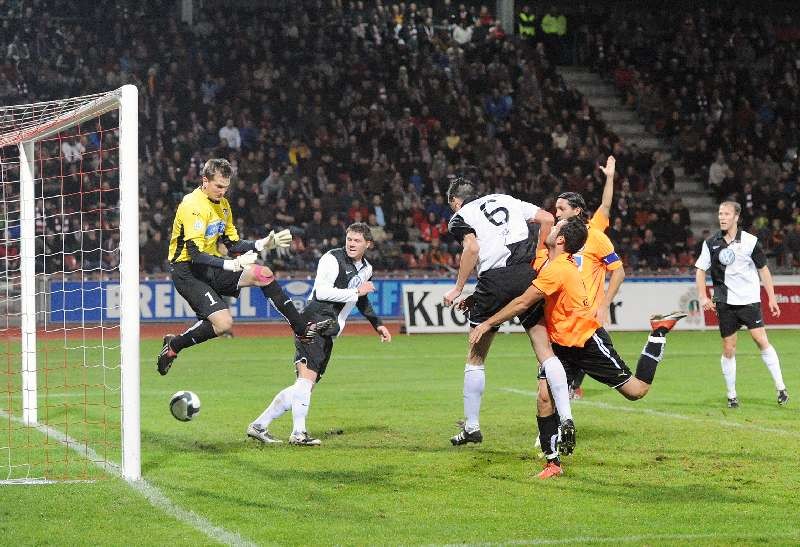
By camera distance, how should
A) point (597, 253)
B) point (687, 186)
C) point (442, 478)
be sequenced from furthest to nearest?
point (687, 186) < point (597, 253) < point (442, 478)

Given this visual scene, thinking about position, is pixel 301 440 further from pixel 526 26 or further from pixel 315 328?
pixel 526 26

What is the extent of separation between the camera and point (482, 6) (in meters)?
36.7

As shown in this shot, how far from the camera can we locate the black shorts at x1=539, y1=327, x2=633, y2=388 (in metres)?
9.02

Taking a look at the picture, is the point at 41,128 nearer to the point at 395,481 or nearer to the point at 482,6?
the point at 395,481

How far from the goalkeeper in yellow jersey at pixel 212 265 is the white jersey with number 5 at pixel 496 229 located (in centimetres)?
148

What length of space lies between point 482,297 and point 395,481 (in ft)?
6.11

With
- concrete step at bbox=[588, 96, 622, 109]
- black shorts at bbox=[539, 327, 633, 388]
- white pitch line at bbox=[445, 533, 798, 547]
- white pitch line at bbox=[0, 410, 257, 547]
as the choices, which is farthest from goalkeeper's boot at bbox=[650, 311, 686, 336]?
concrete step at bbox=[588, 96, 622, 109]

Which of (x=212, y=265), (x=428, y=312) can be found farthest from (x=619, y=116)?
(x=212, y=265)

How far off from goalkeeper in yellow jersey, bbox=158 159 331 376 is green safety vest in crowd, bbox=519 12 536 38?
2789cm

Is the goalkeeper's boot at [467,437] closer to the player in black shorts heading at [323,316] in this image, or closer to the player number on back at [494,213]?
the player in black shorts heading at [323,316]

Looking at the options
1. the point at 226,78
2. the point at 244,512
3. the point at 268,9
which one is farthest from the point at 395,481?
the point at 268,9

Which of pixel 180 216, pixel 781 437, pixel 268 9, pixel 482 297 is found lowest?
pixel 781 437

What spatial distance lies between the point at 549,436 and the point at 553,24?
30.4 metres

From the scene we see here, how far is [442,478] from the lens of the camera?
860cm
